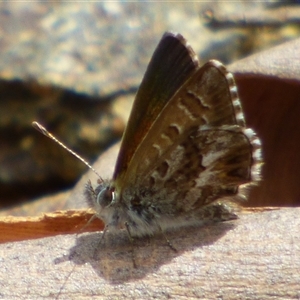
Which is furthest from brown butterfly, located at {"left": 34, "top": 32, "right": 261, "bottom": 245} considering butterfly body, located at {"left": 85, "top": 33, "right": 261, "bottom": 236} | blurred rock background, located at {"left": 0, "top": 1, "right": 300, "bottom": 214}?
blurred rock background, located at {"left": 0, "top": 1, "right": 300, "bottom": 214}

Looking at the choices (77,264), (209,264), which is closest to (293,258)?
(209,264)

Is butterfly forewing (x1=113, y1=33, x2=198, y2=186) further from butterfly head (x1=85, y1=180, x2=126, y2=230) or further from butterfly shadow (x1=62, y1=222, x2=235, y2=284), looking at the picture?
butterfly shadow (x1=62, y1=222, x2=235, y2=284)

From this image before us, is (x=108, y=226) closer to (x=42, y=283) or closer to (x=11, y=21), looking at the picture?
(x=42, y=283)

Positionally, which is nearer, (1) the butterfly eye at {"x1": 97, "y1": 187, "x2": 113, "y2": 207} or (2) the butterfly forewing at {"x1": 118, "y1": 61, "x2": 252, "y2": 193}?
(2) the butterfly forewing at {"x1": 118, "y1": 61, "x2": 252, "y2": 193}

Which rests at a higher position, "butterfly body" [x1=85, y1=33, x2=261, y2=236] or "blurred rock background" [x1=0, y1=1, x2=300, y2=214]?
"butterfly body" [x1=85, y1=33, x2=261, y2=236]

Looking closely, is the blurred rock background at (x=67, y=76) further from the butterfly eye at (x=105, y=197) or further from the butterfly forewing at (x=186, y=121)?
the butterfly forewing at (x=186, y=121)
